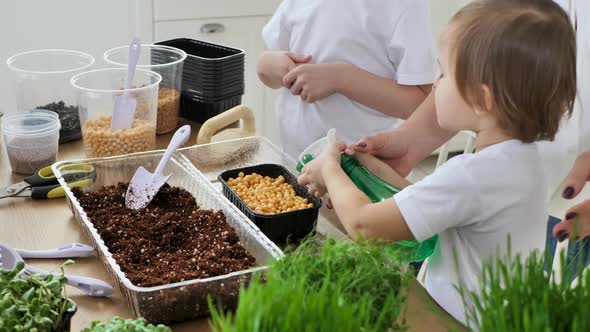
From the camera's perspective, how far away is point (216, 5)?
122 inches

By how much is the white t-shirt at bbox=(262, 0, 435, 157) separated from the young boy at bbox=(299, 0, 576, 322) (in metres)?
0.49

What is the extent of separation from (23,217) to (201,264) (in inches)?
17.0

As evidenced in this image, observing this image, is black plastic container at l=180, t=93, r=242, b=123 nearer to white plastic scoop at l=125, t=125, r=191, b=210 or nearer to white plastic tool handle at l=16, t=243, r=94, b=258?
white plastic scoop at l=125, t=125, r=191, b=210

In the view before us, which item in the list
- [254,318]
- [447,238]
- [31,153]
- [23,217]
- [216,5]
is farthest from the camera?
[216,5]

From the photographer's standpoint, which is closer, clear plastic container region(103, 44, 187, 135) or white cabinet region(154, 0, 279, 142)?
clear plastic container region(103, 44, 187, 135)

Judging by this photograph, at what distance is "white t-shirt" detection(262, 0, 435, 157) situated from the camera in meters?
1.64

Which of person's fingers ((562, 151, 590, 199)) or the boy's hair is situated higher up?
the boy's hair

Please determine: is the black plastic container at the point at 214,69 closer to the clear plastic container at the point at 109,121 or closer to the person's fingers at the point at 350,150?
the clear plastic container at the point at 109,121

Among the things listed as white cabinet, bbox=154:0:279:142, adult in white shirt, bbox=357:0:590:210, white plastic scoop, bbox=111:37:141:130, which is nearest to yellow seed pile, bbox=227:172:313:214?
adult in white shirt, bbox=357:0:590:210

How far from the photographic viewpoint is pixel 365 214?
1.13m

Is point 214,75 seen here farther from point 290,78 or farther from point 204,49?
point 290,78

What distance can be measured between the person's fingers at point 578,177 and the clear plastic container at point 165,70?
963 mm

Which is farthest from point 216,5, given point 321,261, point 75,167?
point 321,261

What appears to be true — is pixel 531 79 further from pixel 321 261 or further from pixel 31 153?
pixel 31 153
